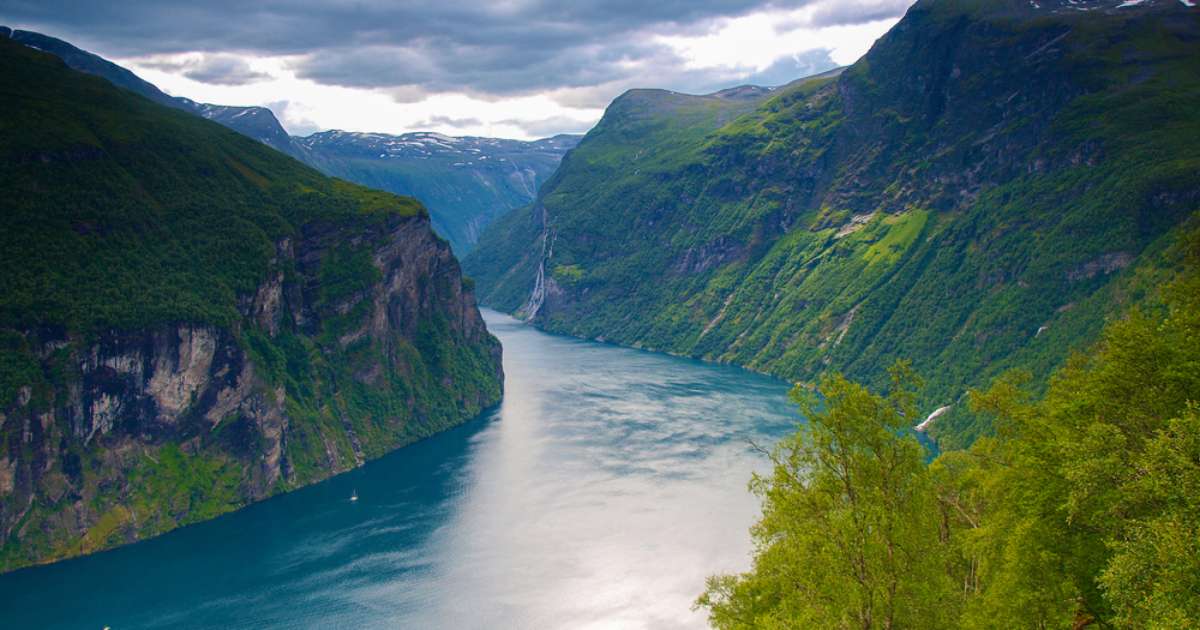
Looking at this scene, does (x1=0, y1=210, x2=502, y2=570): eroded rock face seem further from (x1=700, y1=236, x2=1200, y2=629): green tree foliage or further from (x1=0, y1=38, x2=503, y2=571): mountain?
(x1=700, y1=236, x2=1200, y2=629): green tree foliage

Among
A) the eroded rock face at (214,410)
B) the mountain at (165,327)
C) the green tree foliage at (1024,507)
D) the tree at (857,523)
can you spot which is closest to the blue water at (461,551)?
the eroded rock face at (214,410)

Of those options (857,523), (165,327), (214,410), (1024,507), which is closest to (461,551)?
(214,410)

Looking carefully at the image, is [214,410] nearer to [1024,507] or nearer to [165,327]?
[165,327]

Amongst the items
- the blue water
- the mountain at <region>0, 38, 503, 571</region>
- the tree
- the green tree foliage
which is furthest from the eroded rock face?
the tree

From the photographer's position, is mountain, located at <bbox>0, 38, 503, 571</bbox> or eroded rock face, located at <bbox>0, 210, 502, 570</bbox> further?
mountain, located at <bbox>0, 38, 503, 571</bbox>

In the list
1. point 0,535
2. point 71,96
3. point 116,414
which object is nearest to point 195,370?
point 116,414
